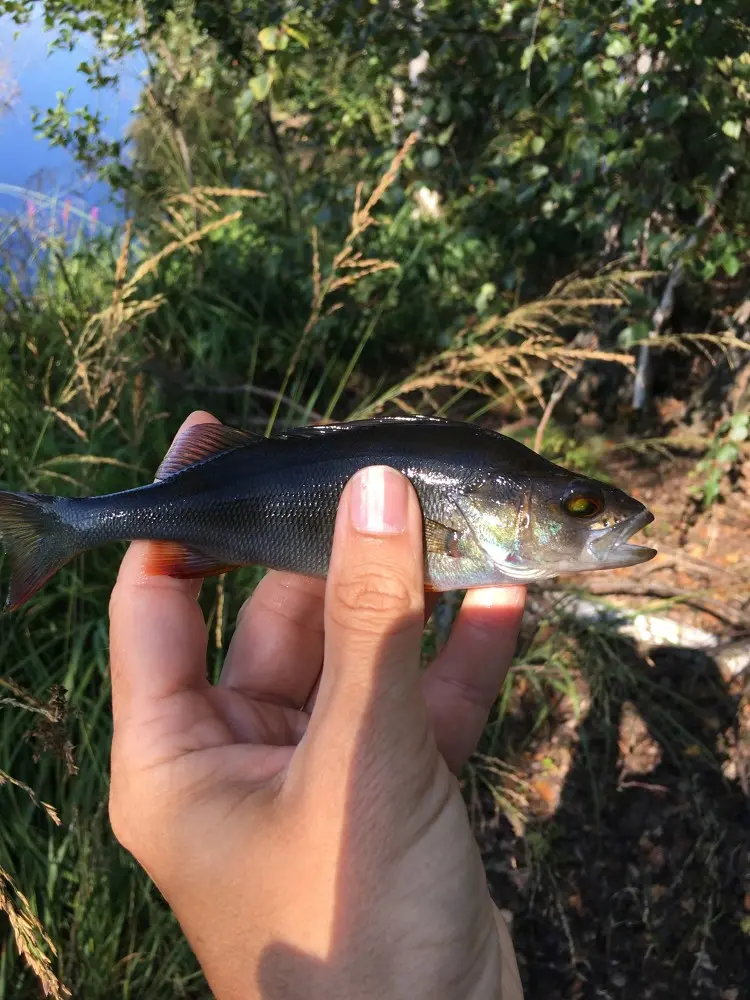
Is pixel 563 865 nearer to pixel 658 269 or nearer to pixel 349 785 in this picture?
pixel 349 785

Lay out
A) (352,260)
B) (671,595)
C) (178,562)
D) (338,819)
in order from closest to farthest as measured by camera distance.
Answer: (338,819) < (178,562) < (352,260) < (671,595)

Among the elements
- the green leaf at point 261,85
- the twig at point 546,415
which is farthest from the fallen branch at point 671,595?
the green leaf at point 261,85

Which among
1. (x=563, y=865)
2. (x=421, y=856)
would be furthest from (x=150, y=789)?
(x=563, y=865)

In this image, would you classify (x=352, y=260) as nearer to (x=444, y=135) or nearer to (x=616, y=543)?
(x=616, y=543)

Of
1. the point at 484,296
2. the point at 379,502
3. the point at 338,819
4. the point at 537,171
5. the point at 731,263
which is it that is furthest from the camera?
the point at 484,296

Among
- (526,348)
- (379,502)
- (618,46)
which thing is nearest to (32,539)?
(379,502)

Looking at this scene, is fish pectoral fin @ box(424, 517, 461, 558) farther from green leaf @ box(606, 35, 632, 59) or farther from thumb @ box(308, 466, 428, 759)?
green leaf @ box(606, 35, 632, 59)
